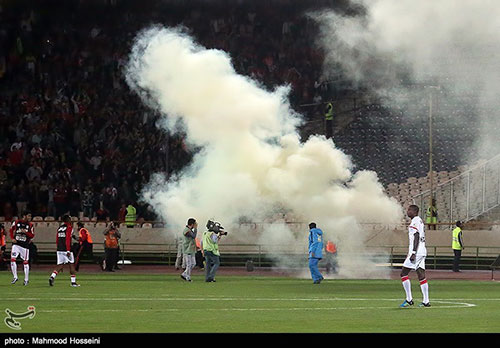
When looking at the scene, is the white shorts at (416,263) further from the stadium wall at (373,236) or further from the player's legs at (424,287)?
the stadium wall at (373,236)

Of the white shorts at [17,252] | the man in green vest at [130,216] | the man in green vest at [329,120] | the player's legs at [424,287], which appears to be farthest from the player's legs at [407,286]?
the man in green vest at [329,120]

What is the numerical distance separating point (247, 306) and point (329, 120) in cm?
2905

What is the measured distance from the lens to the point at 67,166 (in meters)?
50.9

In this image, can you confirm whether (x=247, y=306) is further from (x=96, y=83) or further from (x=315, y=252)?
(x=96, y=83)

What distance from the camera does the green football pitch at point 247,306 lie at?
18.7 m

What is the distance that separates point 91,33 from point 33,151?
7.46 meters

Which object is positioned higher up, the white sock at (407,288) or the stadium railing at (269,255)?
the stadium railing at (269,255)

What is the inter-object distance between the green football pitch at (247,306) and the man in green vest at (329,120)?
55.0 ft

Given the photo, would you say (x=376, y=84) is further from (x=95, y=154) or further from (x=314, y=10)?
(x=95, y=154)

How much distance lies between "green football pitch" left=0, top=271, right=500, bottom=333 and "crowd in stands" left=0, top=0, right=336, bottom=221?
1465 cm

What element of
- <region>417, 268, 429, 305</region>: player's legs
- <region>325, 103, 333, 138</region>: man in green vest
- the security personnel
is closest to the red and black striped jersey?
the security personnel

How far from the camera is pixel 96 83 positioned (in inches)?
2131

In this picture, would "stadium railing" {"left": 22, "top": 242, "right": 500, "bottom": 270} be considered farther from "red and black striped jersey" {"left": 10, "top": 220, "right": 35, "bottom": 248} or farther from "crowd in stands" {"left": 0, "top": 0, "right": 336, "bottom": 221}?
"red and black striped jersey" {"left": 10, "top": 220, "right": 35, "bottom": 248}

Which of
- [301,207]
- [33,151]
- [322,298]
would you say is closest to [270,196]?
[301,207]
